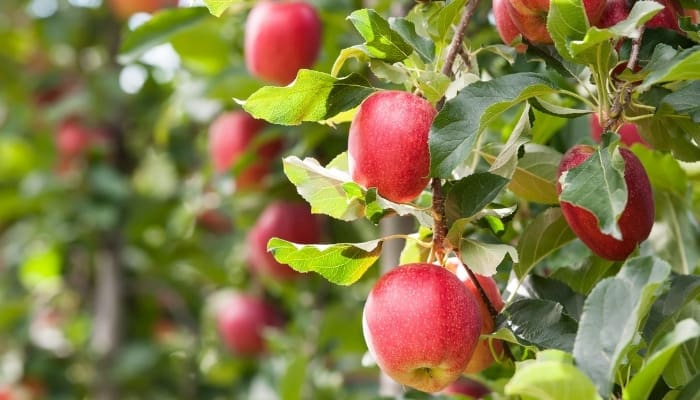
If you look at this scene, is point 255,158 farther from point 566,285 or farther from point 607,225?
point 607,225

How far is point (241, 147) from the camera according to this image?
1.87 metres

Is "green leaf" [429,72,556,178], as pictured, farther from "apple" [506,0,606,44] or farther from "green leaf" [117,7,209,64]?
"green leaf" [117,7,209,64]

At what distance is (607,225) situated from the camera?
0.62 metres

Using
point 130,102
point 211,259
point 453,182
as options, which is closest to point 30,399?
point 211,259

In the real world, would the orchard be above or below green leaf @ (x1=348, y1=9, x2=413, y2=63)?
below

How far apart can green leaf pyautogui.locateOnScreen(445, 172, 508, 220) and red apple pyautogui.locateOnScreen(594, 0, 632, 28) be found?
0.47 ft

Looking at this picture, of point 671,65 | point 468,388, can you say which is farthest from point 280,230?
point 671,65

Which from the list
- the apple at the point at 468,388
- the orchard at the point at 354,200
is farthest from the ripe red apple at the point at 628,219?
the apple at the point at 468,388

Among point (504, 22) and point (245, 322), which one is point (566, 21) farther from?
→ point (245, 322)

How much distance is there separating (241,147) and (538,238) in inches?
43.0

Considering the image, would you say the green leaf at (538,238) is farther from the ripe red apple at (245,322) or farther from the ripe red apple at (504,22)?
the ripe red apple at (245,322)

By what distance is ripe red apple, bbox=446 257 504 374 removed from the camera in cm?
80

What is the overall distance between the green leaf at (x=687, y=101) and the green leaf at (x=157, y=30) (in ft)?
2.94

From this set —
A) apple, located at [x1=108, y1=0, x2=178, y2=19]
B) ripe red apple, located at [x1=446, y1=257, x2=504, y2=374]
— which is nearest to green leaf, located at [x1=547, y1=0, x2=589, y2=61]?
ripe red apple, located at [x1=446, y1=257, x2=504, y2=374]
